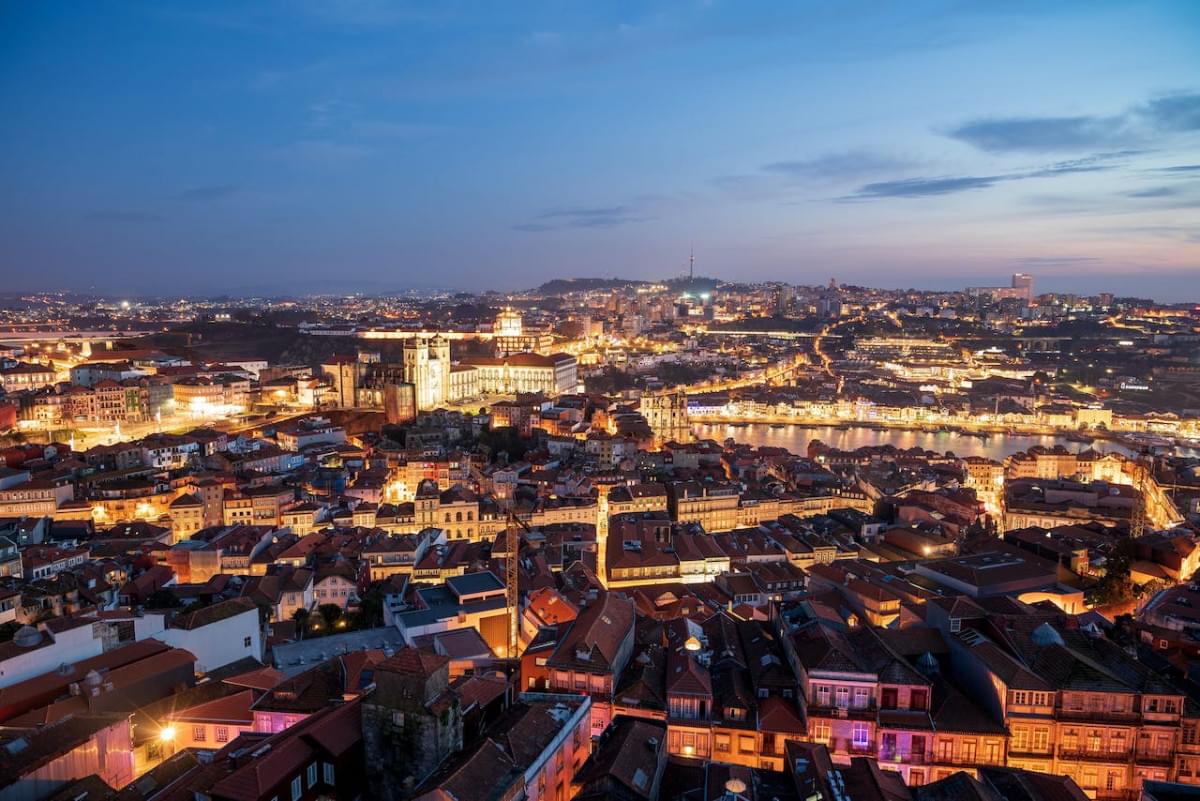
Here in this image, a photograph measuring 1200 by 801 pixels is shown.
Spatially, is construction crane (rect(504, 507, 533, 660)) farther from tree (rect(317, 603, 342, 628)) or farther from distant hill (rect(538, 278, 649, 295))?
distant hill (rect(538, 278, 649, 295))

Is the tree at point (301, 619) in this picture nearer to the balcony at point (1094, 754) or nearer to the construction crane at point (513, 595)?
the construction crane at point (513, 595)

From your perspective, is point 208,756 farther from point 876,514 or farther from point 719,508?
point 876,514

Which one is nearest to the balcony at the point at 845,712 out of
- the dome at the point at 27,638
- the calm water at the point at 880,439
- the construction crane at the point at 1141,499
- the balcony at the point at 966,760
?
the balcony at the point at 966,760

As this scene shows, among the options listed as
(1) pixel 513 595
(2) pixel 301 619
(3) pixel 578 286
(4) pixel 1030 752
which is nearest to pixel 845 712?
(4) pixel 1030 752

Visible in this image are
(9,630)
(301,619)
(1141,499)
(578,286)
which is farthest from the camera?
A: (578,286)

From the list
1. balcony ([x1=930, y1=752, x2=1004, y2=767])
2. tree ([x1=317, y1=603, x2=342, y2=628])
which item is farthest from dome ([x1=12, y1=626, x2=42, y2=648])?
balcony ([x1=930, y1=752, x2=1004, y2=767])

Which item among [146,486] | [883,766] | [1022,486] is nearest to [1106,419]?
[1022,486]

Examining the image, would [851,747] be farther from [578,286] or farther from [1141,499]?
[578,286]

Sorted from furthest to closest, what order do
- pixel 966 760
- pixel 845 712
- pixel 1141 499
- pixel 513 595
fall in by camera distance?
pixel 1141 499 < pixel 513 595 < pixel 845 712 < pixel 966 760
